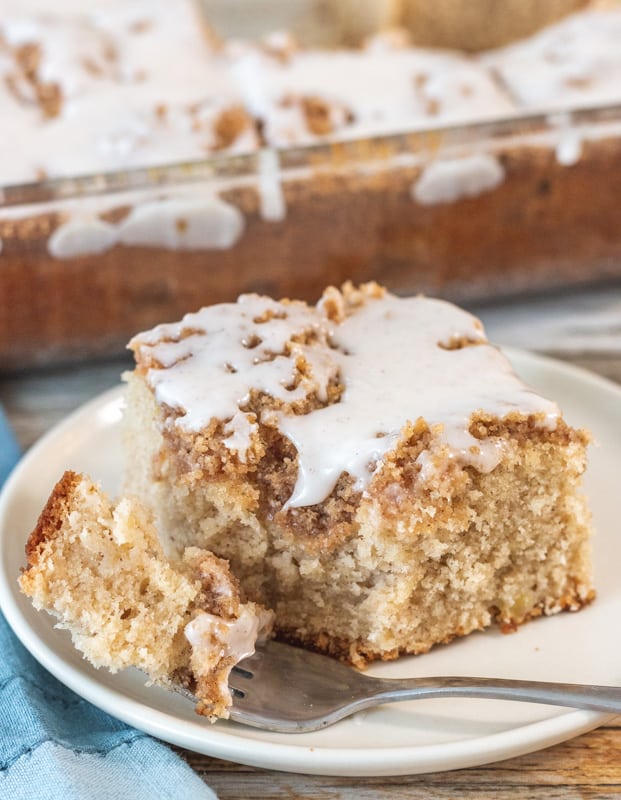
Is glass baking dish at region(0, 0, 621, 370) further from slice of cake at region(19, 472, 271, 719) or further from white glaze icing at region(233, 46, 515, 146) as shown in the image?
slice of cake at region(19, 472, 271, 719)

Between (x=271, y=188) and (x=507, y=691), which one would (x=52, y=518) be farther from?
(x=271, y=188)

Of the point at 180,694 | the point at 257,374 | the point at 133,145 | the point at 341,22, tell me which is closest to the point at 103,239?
the point at 133,145

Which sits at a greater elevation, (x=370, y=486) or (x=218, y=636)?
(x=370, y=486)

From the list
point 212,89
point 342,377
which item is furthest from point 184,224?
point 342,377

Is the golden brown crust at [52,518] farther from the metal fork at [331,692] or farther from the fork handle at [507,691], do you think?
the fork handle at [507,691]

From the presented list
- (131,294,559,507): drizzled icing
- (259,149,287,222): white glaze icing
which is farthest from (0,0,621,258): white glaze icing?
(131,294,559,507): drizzled icing

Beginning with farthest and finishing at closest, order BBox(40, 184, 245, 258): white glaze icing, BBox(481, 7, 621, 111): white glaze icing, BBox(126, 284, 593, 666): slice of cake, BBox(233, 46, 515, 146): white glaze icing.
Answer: BBox(481, 7, 621, 111): white glaze icing → BBox(233, 46, 515, 146): white glaze icing → BBox(40, 184, 245, 258): white glaze icing → BBox(126, 284, 593, 666): slice of cake

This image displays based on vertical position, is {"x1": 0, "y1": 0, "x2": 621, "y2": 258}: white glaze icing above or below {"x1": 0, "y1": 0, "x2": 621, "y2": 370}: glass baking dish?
above
